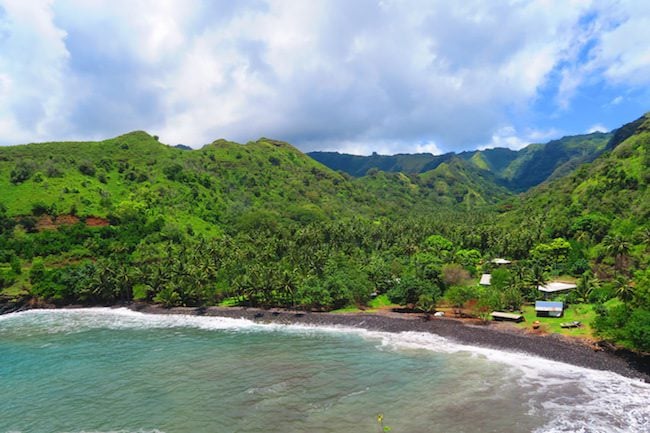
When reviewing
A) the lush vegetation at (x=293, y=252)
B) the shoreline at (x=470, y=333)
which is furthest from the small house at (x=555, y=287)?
the shoreline at (x=470, y=333)

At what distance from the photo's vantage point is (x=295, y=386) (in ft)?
172

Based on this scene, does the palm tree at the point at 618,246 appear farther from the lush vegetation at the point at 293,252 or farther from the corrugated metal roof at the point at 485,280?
the corrugated metal roof at the point at 485,280

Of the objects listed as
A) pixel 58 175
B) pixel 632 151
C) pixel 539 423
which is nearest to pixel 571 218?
pixel 632 151

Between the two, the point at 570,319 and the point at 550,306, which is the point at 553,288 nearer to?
the point at 550,306

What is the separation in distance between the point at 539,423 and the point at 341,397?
71.2ft

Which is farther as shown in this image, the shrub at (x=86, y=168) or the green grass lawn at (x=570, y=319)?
the shrub at (x=86, y=168)

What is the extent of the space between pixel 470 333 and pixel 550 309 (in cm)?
1762

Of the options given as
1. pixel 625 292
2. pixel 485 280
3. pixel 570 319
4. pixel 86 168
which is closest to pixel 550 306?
pixel 570 319

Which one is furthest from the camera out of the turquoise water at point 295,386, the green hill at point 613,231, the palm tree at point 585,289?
the palm tree at point 585,289

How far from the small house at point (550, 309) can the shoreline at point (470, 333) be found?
9937 millimetres

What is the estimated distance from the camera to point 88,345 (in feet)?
240

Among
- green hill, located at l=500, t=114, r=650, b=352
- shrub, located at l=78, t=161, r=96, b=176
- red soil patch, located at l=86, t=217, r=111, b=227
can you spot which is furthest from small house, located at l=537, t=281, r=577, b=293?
shrub, located at l=78, t=161, r=96, b=176

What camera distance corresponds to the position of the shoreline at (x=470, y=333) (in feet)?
183

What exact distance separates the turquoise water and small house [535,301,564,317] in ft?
62.2
